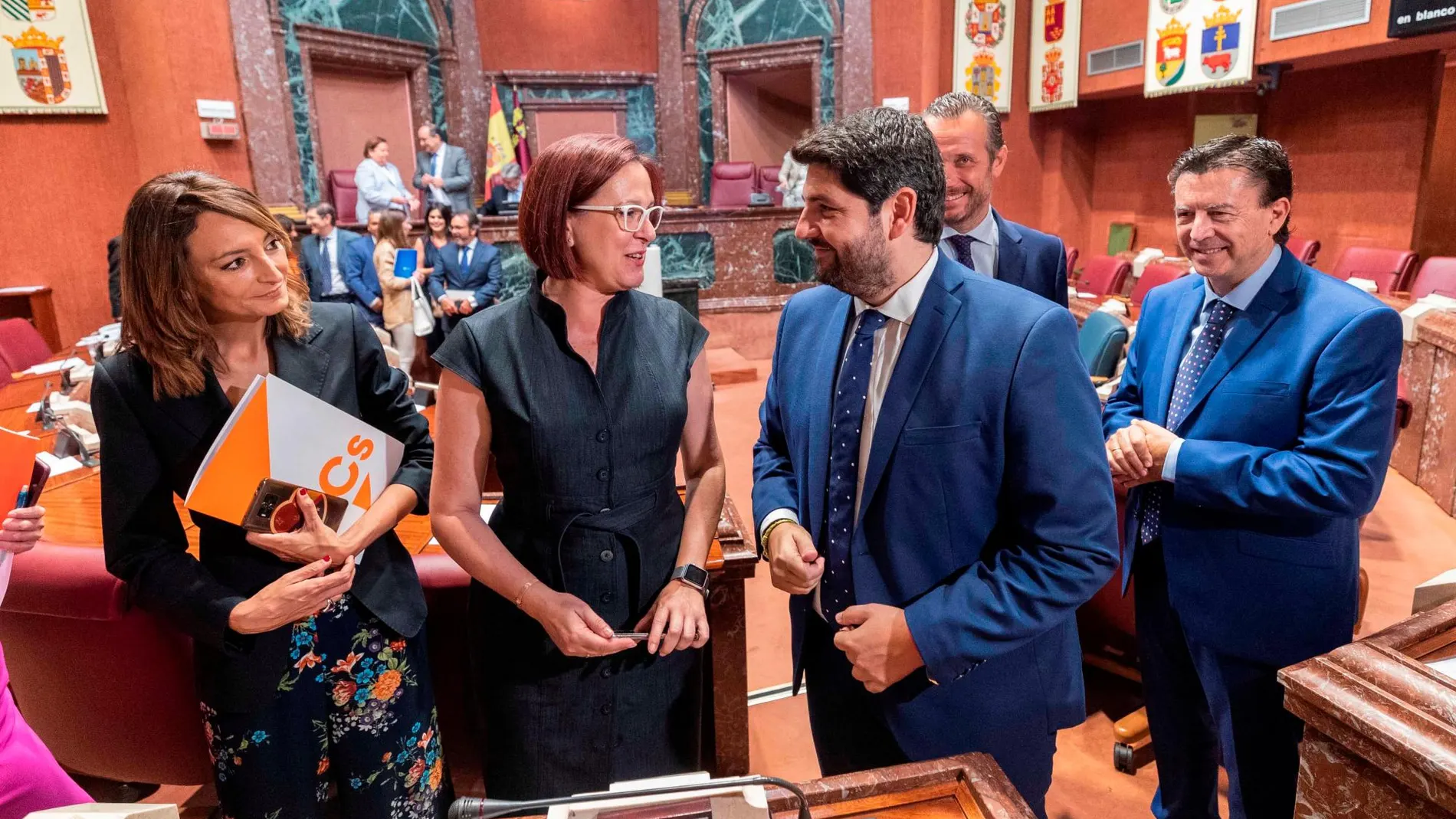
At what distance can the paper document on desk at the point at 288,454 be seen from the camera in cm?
122

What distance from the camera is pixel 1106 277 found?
759 centimetres

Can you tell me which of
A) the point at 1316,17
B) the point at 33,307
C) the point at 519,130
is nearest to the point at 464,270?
the point at 33,307

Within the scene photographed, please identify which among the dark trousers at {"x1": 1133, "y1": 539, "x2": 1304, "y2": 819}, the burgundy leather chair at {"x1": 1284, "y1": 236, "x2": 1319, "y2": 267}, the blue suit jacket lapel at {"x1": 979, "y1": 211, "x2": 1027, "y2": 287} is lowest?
the dark trousers at {"x1": 1133, "y1": 539, "x2": 1304, "y2": 819}

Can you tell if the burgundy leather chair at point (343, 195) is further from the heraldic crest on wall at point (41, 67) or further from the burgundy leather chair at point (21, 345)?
the burgundy leather chair at point (21, 345)

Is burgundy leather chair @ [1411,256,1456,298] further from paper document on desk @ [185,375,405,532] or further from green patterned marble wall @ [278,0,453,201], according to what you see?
green patterned marble wall @ [278,0,453,201]

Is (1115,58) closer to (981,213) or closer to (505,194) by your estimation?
(505,194)

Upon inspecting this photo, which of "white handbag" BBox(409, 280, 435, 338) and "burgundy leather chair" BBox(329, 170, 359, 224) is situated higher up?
"burgundy leather chair" BBox(329, 170, 359, 224)

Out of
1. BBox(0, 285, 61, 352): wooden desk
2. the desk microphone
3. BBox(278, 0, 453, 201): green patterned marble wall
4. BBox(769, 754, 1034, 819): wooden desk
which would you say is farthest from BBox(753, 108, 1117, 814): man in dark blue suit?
BBox(278, 0, 453, 201): green patterned marble wall

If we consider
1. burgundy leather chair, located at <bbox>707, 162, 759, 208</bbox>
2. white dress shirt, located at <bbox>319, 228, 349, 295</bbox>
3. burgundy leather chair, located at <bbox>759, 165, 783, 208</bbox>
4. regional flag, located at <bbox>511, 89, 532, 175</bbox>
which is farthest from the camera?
burgundy leather chair, located at <bbox>759, 165, 783, 208</bbox>

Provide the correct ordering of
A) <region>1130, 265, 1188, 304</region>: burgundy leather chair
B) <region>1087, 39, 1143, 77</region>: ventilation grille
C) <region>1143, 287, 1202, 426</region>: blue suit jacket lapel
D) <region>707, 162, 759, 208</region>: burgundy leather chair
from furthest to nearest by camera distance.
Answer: <region>707, 162, 759, 208</region>: burgundy leather chair < <region>1087, 39, 1143, 77</region>: ventilation grille < <region>1130, 265, 1188, 304</region>: burgundy leather chair < <region>1143, 287, 1202, 426</region>: blue suit jacket lapel

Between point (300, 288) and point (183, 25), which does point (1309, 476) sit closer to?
point (300, 288)

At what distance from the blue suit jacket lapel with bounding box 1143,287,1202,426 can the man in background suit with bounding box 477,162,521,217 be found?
324 inches

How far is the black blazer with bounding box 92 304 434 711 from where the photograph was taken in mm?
1335

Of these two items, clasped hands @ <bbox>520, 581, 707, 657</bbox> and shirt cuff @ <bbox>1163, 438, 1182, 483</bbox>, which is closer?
clasped hands @ <bbox>520, 581, 707, 657</bbox>
